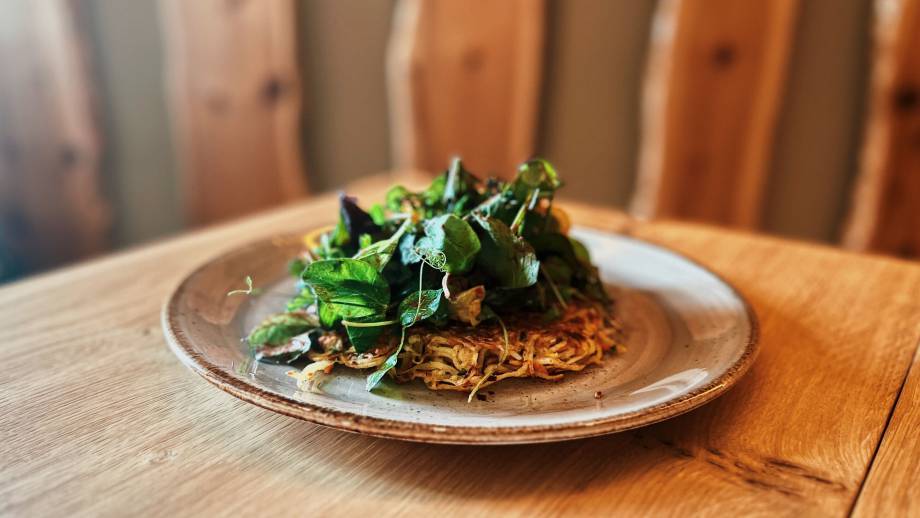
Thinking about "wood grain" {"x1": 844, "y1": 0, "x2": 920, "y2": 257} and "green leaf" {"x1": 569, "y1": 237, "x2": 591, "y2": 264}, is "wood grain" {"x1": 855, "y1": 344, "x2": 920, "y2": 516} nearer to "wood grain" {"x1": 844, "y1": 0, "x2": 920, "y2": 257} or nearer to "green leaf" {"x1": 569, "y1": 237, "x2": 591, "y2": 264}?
"green leaf" {"x1": 569, "y1": 237, "x2": 591, "y2": 264}

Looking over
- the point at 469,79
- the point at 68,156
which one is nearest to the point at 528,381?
the point at 469,79

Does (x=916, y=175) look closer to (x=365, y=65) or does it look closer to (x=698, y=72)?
(x=698, y=72)

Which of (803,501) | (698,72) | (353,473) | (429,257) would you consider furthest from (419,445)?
(698,72)

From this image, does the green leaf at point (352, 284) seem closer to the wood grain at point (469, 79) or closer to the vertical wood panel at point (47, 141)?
the wood grain at point (469, 79)

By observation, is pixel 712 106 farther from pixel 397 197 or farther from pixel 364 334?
pixel 364 334

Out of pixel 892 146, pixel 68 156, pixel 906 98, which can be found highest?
pixel 906 98
